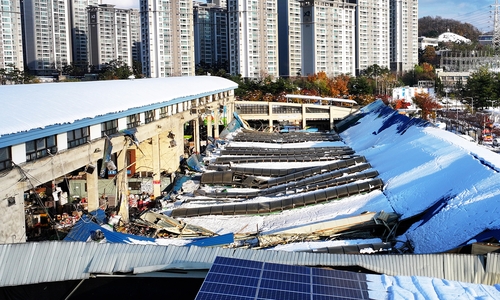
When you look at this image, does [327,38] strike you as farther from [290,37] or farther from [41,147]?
[41,147]

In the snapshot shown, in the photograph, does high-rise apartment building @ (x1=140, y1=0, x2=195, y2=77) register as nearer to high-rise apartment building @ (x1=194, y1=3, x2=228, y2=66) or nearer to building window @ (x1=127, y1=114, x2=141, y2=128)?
high-rise apartment building @ (x1=194, y1=3, x2=228, y2=66)

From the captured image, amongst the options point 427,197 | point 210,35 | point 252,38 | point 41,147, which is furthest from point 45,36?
point 427,197

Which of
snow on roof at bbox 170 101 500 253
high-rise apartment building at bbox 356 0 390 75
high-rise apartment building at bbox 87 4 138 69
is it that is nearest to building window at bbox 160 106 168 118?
snow on roof at bbox 170 101 500 253

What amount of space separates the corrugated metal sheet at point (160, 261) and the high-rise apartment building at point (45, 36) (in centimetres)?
6984

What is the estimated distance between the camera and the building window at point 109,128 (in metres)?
13.7

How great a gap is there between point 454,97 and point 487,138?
26706 millimetres

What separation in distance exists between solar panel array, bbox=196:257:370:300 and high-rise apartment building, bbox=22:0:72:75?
71.4m

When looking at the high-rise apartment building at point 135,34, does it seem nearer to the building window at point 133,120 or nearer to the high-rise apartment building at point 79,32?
the high-rise apartment building at point 79,32

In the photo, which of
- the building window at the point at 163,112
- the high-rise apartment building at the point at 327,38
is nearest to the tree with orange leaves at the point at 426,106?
the building window at the point at 163,112

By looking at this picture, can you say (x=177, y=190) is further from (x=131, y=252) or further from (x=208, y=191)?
(x=131, y=252)

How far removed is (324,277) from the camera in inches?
A: 252

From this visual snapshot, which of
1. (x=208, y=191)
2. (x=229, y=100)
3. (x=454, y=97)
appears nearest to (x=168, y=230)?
(x=208, y=191)

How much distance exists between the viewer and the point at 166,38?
5753cm

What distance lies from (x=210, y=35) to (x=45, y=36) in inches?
871
